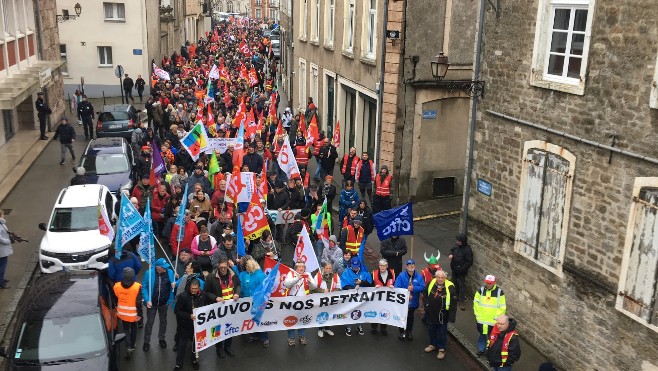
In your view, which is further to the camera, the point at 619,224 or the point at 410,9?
the point at 410,9

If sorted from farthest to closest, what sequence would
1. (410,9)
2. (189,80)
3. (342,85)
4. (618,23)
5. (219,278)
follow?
(189,80) < (342,85) < (410,9) < (219,278) < (618,23)

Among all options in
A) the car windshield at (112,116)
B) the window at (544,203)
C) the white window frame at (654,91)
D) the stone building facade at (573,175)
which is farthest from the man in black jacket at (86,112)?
the white window frame at (654,91)

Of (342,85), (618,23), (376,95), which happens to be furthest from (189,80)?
(618,23)

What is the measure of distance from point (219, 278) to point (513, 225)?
17.3 ft

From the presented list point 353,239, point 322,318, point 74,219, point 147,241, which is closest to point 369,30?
point 353,239

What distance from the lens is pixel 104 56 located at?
38.3m

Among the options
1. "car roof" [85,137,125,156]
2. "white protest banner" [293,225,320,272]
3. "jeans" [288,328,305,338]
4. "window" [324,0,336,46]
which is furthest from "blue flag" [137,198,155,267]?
"window" [324,0,336,46]

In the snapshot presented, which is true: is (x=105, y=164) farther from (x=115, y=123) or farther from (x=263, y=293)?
(x=263, y=293)

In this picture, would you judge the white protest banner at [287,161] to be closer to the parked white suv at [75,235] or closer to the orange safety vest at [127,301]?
the parked white suv at [75,235]

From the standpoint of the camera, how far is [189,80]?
118ft

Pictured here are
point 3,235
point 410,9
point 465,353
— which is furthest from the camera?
point 410,9

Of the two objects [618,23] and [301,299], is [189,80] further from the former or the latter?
[618,23]

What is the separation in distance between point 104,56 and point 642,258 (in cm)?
3491

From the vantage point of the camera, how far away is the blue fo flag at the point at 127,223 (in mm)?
11820
